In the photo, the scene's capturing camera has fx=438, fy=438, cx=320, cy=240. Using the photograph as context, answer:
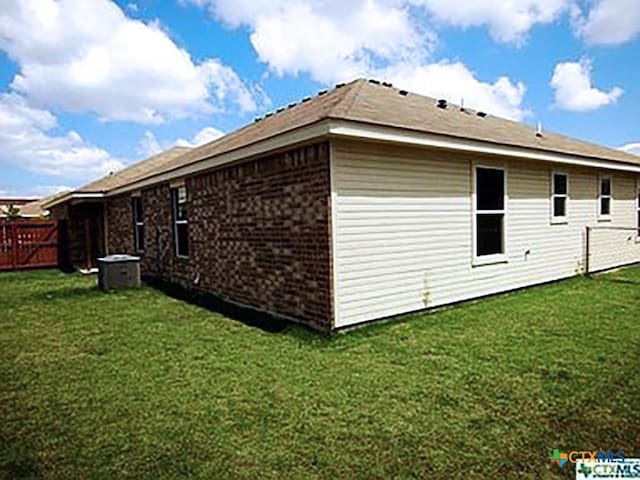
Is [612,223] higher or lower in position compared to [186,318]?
higher

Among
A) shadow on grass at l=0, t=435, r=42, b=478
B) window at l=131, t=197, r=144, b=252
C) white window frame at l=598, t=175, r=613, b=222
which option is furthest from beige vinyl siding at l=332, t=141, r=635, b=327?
window at l=131, t=197, r=144, b=252

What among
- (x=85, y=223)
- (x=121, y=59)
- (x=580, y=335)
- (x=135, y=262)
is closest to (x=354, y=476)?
(x=580, y=335)

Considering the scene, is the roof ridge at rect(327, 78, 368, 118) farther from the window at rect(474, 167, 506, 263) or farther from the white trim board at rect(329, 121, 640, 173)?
the window at rect(474, 167, 506, 263)

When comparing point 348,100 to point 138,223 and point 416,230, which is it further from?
point 138,223

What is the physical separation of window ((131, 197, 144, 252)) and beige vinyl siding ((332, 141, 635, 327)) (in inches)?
382

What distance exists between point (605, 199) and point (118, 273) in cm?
1268

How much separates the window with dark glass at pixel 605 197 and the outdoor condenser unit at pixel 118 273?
12.1m

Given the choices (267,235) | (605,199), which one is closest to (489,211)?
(267,235)

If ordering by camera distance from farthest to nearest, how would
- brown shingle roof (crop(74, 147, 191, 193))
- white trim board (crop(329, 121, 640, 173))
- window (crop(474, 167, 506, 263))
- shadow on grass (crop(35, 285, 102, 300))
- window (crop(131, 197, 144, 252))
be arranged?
brown shingle roof (crop(74, 147, 191, 193)) → window (crop(131, 197, 144, 252)) → shadow on grass (crop(35, 285, 102, 300)) → window (crop(474, 167, 506, 263)) → white trim board (crop(329, 121, 640, 173))

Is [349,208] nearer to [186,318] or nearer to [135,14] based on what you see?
[186,318]

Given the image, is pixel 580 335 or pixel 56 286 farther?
pixel 56 286

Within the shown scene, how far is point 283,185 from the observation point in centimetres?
675

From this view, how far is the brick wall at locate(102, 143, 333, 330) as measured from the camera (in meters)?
6.03

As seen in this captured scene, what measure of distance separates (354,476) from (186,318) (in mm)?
5469
